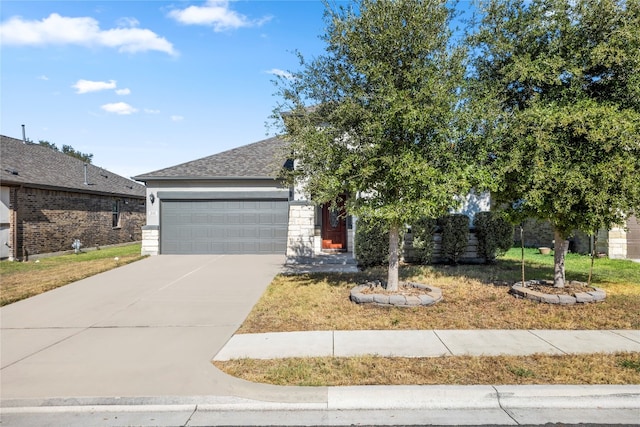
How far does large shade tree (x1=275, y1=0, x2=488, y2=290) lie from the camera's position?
629cm

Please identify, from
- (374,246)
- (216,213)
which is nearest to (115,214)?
(216,213)

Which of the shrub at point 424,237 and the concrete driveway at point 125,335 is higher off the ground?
the shrub at point 424,237

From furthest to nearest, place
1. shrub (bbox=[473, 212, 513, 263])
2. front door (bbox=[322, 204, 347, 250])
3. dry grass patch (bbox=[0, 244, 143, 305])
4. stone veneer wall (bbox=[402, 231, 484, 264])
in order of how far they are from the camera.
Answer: front door (bbox=[322, 204, 347, 250])
stone veneer wall (bbox=[402, 231, 484, 264])
shrub (bbox=[473, 212, 513, 263])
dry grass patch (bbox=[0, 244, 143, 305])

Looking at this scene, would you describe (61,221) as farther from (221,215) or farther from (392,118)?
(392,118)

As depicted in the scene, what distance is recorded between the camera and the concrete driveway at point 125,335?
4.04 m

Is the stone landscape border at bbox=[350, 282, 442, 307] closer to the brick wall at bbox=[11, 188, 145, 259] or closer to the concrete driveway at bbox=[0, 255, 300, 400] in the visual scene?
the concrete driveway at bbox=[0, 255, 300, 400]

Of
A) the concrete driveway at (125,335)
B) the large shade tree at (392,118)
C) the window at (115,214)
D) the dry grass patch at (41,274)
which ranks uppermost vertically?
the large shade tree at (392,118)

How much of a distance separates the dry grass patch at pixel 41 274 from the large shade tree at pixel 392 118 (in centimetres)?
741

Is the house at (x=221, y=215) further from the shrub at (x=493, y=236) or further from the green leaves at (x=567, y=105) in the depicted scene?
the green leaves at (x=567, y=105)

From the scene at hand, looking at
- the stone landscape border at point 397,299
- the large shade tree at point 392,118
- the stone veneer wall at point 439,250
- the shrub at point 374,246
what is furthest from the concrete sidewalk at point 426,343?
the stone veneer wall at point 439,250

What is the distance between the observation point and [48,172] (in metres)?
17.3

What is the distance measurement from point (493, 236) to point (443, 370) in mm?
8816

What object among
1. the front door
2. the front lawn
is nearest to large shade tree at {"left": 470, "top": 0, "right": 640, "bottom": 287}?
the front lawn

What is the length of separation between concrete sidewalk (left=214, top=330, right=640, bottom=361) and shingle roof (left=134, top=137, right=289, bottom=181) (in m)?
9.02
